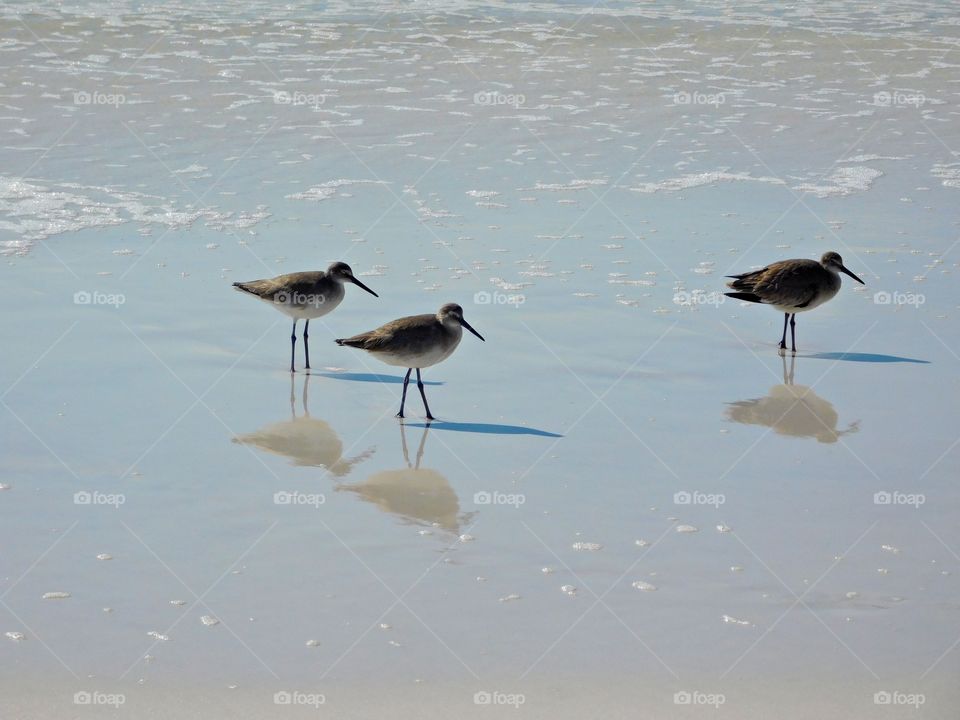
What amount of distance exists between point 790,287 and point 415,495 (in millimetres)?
4099

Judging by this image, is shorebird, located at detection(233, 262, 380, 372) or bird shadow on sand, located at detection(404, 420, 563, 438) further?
shorebird, located at detection(233, 262, 380, 372)

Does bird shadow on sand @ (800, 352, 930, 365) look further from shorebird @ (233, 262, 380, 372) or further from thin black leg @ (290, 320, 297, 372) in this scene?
thin black leg @ (290, 320, 297, 372)

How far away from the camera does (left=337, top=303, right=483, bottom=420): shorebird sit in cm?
838

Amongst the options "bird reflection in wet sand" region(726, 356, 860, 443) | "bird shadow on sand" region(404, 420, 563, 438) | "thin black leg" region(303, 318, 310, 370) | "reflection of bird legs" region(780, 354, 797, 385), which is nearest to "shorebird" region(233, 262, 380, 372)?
"thin black leg" region(303, 318, 310, 370)

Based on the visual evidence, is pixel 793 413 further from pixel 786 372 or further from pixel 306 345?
pixel 306 345

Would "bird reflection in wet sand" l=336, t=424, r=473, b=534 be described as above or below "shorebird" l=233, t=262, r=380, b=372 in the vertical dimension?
below

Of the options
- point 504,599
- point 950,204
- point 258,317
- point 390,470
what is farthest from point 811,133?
point 504,599

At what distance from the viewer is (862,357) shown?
9523 mm

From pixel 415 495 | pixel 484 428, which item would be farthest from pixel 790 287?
pixel 415 495

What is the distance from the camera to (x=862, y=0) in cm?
2747

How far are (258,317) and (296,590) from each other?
A: 4828 mm

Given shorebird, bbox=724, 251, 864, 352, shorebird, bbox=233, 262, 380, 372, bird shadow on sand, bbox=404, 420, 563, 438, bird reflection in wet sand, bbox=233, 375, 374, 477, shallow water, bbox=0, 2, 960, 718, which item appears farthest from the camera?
shorebird, bbox=724, 251, 864, 352

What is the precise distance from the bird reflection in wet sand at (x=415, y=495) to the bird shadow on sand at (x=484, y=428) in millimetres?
566

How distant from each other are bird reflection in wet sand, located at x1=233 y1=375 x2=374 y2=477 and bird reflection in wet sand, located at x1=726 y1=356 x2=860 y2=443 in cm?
258
